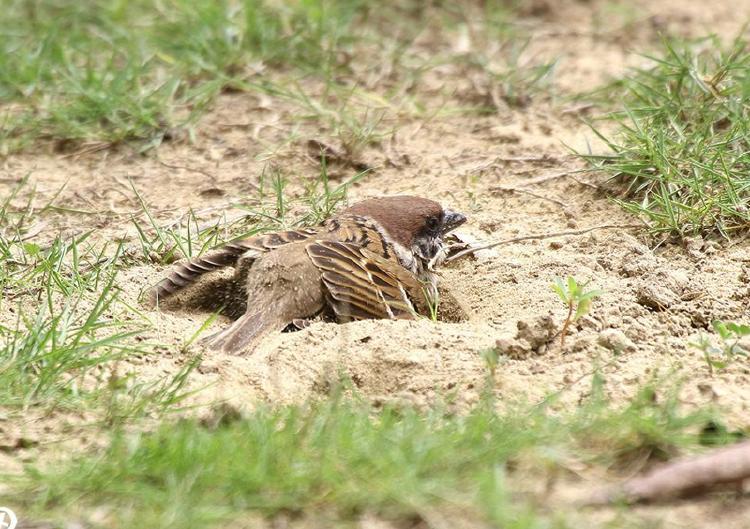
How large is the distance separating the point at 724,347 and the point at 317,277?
1.65m

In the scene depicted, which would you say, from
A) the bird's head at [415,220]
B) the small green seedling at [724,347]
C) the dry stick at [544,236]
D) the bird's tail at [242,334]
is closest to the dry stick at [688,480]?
the small green seedling at [724,347]

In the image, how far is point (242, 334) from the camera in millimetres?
4508

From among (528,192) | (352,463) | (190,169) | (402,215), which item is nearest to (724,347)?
(352,463)

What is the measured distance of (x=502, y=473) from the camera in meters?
3.22

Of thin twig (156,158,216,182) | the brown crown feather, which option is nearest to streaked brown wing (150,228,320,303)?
the brown crown feather

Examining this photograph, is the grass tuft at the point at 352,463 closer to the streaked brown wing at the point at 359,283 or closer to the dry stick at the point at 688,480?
the dry stick at the point at 688,480

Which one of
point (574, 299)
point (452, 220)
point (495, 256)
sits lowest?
point (495, 256)

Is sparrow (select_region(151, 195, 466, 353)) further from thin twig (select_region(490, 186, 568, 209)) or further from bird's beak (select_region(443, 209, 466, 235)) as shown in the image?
thin twig (select_region(490, 186, 568, 209))

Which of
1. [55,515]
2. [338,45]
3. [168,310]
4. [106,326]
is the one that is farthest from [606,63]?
[55,515]

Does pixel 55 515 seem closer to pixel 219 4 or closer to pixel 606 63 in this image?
pixel 219 4

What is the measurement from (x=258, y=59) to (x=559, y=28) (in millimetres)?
2168

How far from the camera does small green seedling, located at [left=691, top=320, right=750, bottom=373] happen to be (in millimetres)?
3943

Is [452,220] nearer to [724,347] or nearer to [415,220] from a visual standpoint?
[415,220]

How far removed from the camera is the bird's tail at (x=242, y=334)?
14.4 ft
